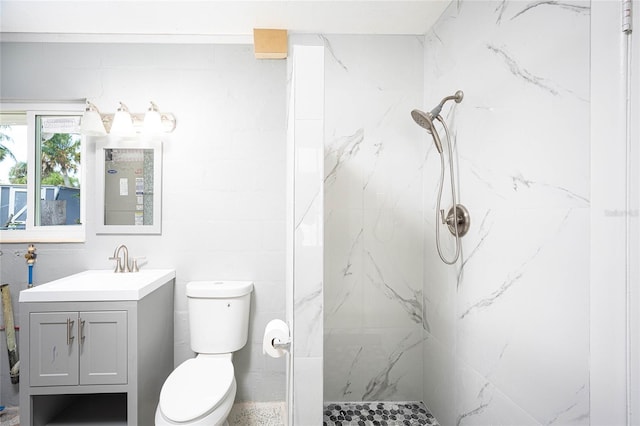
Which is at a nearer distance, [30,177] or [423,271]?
[423,271]

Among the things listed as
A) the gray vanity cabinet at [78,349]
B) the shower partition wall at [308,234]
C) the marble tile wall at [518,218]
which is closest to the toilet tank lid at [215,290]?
the gray vanity cabinet at [78,349]

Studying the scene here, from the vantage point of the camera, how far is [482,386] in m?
1.31

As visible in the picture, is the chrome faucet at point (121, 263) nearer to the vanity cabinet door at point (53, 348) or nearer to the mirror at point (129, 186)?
the mirror at point (129, 186)

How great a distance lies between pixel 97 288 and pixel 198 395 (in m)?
0.76

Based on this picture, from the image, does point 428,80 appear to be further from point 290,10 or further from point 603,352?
point 603,352

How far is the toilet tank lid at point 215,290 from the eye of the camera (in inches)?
72.4

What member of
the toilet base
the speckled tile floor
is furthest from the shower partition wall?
the speckled tile floor

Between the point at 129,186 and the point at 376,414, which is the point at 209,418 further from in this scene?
the point at 129,186

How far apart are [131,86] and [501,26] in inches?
83.8

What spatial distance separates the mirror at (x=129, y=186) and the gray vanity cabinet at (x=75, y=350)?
0.63 meters

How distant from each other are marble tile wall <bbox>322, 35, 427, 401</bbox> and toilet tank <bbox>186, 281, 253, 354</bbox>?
21.8 inches

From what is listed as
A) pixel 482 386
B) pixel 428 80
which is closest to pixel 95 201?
pixel 428 80

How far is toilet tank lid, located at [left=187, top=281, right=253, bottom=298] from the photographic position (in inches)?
72.4

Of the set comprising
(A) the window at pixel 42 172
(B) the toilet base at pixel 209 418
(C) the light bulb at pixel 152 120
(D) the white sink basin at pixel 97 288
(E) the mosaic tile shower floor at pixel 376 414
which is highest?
(C) the light bulb at pixel 152 120
